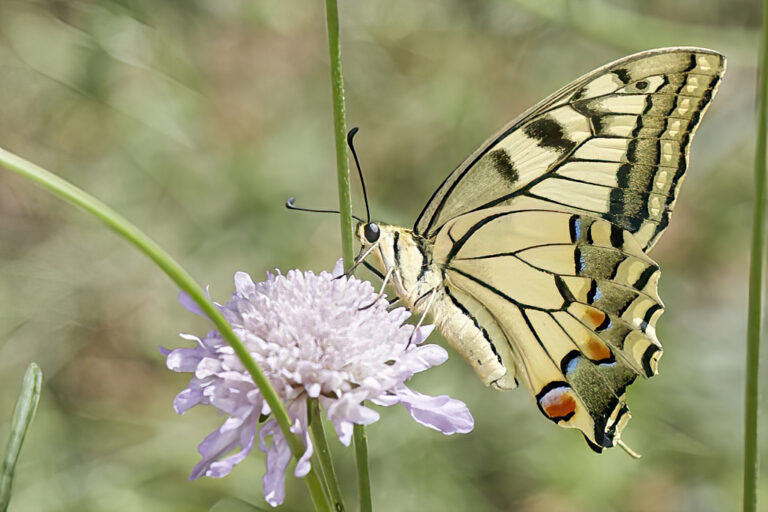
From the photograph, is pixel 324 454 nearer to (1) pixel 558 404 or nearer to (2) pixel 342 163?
(2) pixel 342 163

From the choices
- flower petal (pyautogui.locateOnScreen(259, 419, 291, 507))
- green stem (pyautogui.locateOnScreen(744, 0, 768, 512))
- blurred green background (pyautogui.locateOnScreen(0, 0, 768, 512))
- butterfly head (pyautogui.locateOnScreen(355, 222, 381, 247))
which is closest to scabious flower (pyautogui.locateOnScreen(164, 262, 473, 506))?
flower petal (pyautogui.locateOnScreen(259, 419, 291, 507))

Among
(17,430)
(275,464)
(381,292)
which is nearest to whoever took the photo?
(17,430)

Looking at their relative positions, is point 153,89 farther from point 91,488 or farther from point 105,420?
point 91,488

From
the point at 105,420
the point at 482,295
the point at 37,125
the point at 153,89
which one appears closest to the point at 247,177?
the point at 153,89

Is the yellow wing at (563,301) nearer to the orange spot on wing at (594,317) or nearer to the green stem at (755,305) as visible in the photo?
the orange spot on wing at (594,317)

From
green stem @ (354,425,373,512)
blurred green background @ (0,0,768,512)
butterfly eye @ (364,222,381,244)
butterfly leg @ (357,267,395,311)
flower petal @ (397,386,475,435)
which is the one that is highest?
blurred green background @ (0,0,768,512)

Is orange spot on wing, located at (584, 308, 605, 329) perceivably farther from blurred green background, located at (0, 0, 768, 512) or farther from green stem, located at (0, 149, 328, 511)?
blurred green background, located at (0, 0, 768, 512)

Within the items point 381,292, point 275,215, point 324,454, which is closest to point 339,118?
point 381,292
